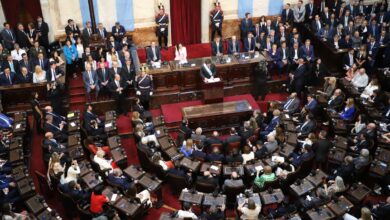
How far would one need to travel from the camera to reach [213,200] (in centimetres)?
976

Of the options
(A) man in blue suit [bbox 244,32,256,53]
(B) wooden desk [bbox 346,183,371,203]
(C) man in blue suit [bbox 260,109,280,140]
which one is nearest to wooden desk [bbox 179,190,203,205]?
(C) man in blue suit [bbox 260,109,280,140]

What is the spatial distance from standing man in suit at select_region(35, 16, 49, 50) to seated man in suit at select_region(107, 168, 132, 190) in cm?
733

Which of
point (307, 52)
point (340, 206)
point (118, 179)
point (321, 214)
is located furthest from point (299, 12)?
point (118, 179)

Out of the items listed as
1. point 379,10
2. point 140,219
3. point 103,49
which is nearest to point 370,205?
point 140,219

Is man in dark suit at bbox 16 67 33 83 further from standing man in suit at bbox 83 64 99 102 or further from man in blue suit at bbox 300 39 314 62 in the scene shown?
man in blue suit at bbox 300 39 314 62

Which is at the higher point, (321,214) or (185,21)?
(185,21)

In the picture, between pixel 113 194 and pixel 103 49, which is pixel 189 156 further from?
pixel 103 49

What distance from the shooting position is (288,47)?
1534 centimetres

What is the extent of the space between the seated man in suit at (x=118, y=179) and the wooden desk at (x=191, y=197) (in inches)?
52.3

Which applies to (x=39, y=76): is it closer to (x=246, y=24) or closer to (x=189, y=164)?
(x=189, y=164)

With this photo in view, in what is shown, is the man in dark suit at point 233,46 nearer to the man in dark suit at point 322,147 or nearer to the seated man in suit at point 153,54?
the seated man in suit at point 153,54

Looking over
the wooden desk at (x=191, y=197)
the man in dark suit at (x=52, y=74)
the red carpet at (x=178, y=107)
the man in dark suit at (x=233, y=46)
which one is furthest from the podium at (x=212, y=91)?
the man in dark suit at (x=52, y=74)

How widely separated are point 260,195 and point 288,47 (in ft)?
22.9

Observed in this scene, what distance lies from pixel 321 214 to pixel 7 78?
974cm
